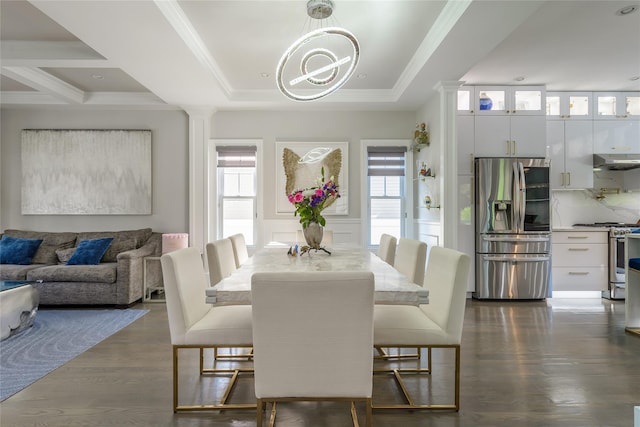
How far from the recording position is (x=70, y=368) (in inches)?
97.0

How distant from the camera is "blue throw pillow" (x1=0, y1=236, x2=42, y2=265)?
4.37 metres

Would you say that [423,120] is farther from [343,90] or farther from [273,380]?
[273,380]

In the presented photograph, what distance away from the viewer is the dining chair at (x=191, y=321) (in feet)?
5.86

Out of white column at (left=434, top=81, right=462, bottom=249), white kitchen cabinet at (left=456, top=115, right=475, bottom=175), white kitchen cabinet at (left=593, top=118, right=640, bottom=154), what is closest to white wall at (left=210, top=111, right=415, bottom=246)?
white kitchen cabinet at (left=456, top=115, right=475, bottom=175)

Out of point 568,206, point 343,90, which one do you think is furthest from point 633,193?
point 343,90

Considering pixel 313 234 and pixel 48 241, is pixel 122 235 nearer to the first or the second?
pixel 48 241

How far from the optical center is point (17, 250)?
14.5 ft

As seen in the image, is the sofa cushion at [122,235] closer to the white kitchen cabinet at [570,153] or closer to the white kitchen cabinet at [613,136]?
the white kitchen cabinet at [570,153]

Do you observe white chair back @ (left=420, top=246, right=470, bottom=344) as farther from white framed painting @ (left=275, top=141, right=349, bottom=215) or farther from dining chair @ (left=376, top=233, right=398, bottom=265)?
white framed painting @ (left=275, top=141, right=349, bottom=215)

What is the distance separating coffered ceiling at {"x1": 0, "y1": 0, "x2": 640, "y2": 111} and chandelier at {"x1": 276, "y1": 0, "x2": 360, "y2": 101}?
16 cm

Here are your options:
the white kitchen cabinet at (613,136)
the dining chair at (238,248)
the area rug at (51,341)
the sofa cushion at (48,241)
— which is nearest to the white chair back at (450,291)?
the dining chair at (238,248)

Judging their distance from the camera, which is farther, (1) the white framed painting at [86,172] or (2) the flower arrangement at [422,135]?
(1) the white framed painting at [86,172]

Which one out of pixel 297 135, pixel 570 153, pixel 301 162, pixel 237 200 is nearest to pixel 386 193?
pixel 301 162

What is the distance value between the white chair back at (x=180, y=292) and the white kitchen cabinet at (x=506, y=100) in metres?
4.00
